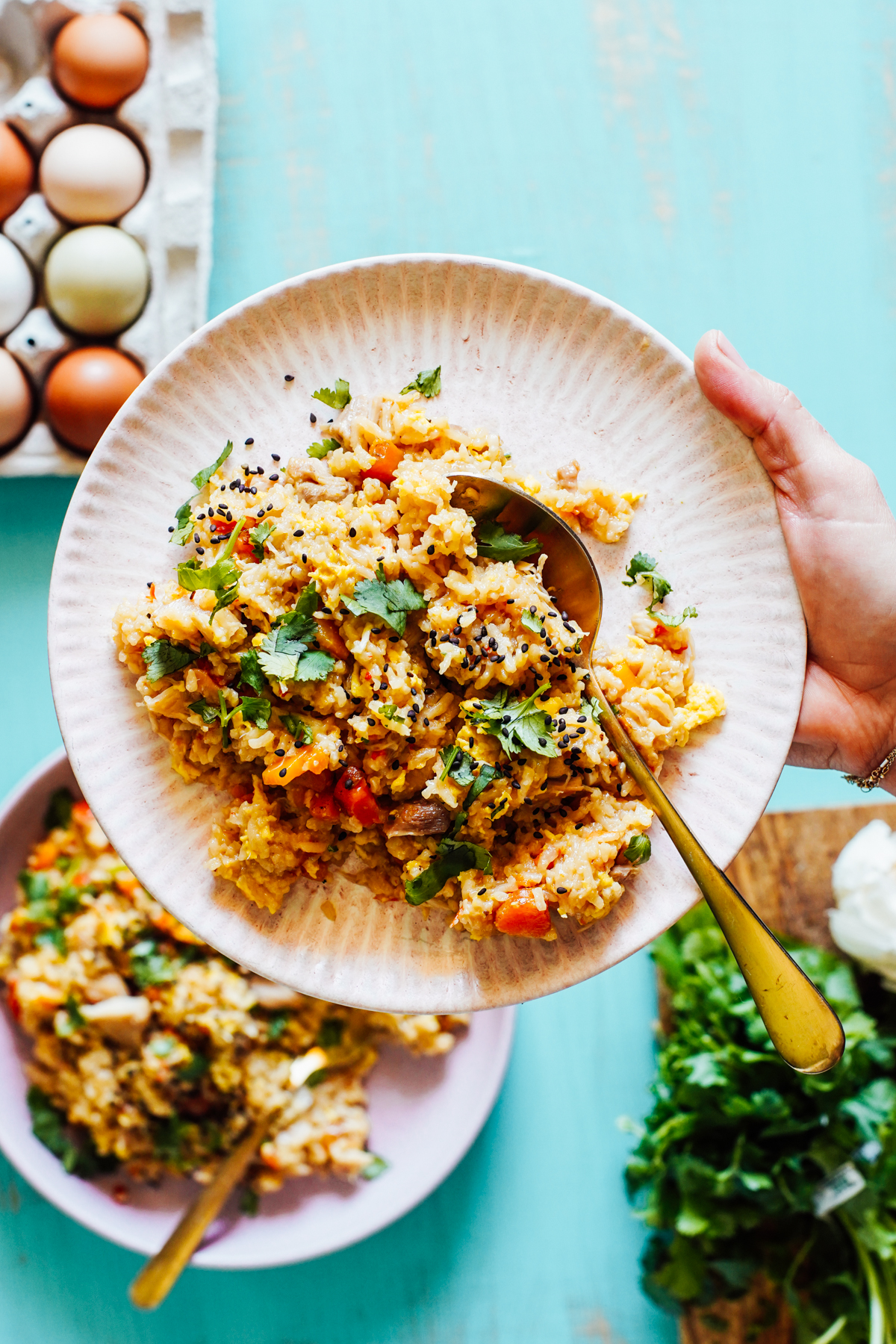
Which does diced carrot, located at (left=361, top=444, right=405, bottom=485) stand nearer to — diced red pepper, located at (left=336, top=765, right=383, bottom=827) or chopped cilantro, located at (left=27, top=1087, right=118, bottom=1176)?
diced red pepper, located at (left=336, top=765, right=383, bottom=827)

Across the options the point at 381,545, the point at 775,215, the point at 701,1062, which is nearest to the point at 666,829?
the point at 381,545

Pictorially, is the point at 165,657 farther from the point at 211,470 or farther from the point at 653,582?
the point at 653,582

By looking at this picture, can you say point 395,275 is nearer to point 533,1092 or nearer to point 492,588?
point 492,588

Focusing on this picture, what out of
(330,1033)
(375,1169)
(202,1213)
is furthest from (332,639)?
(375,1169)

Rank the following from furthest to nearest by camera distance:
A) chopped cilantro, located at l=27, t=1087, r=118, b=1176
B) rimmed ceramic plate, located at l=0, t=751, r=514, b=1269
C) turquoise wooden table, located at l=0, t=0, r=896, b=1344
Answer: turquoise wooden table, located at l=0, t=0, r=896, b=1344
chopped cilantro, located at l=27, t=1087, r=118, b=1176
rimmed ceramic plate, located at l=0, t=751, r=514, b=1269

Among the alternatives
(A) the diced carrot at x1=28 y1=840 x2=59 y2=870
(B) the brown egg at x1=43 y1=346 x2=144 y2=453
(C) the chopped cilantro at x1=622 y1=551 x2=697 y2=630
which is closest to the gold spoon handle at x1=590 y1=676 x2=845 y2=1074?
(C) the chopped cilantro at x1=622 y1=551 x2=697 y2=630

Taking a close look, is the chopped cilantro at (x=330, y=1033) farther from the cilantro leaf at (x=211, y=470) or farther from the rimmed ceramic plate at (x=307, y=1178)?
the cilantro leaf at (x=211, y=470)

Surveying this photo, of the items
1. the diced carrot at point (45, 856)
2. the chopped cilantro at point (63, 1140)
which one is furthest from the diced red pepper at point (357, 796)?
the chopped cilantro at point (63, 1140)
